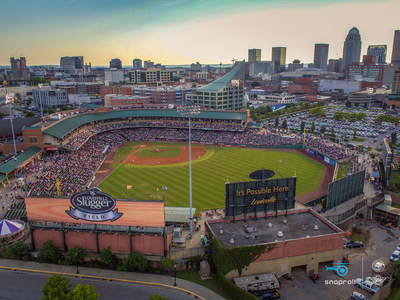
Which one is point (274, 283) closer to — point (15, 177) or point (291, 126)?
point (15, 177)

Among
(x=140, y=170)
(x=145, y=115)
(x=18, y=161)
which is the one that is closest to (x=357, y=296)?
(x=140, y=170)

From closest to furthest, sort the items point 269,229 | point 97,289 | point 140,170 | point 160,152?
point 97,289
point 269,229
point 140,170
point 160,152

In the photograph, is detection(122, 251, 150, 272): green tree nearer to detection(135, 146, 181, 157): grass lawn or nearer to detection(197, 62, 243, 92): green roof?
detection(135, 146, 181, 157): grass lawn

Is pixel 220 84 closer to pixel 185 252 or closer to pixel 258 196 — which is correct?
pixel 258 196

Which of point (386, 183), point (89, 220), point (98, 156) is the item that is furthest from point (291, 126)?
point (89, 220)

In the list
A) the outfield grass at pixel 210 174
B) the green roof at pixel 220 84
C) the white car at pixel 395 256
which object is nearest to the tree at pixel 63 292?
the outfield grass at pixel 210 174

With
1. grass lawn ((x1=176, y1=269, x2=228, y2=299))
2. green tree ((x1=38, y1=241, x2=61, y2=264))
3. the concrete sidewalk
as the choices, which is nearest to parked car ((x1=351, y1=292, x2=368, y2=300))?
grass lawn ((x1=176, y1=269, x2=228, y2=299))
